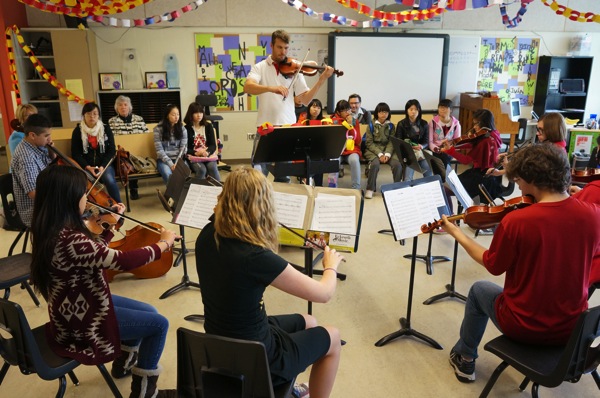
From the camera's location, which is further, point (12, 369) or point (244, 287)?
point (12, 369)

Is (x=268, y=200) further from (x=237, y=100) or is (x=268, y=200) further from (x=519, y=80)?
(x=519, y=80)

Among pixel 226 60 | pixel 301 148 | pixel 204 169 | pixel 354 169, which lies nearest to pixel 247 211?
pixel 301 148

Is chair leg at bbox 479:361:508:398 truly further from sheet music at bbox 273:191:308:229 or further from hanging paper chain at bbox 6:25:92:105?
hanging paper chain at bbox 6:25:92:105

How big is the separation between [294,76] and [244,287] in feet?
9.27

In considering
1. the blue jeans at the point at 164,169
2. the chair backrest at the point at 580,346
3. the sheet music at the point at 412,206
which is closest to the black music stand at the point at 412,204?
the sheet music at the point at 412,206

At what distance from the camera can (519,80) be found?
8.27m

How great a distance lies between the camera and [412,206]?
268 cm

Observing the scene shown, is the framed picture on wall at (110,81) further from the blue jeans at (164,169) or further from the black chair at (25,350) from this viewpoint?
the black chair at (25,350)

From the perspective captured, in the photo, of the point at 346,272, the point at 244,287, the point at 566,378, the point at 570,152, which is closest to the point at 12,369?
the point at 244,287

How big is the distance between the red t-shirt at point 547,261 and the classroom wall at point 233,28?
5936 millimetres

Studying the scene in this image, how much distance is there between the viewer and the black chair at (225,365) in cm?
154

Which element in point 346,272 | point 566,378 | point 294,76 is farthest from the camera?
point 294,76

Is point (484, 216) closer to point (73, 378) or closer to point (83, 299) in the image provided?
point (83, 299)

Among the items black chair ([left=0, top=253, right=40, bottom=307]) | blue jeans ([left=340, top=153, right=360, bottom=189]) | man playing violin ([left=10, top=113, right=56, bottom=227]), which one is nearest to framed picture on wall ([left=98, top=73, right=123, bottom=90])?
blue jeans ([left=340, top=153, right=360, bottom=189])
